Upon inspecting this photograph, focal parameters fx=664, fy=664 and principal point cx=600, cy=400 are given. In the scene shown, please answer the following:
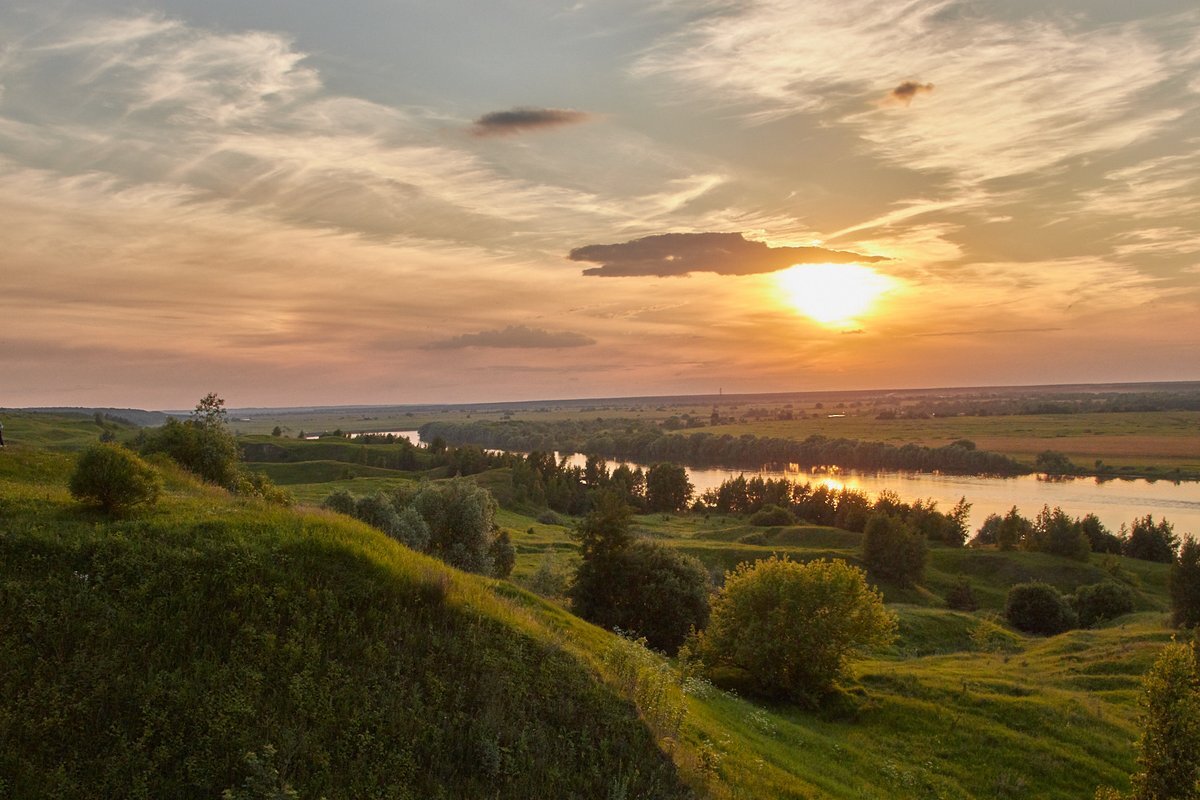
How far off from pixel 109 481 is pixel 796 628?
83.8 feet

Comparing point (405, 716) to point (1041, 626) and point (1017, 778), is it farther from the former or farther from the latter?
point (1041, 626)

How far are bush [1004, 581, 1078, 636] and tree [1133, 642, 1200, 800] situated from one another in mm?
54219

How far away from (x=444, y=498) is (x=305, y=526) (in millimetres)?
35443

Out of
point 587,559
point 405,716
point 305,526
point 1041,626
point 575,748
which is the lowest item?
point 1041,626

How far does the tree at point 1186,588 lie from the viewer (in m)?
49.8

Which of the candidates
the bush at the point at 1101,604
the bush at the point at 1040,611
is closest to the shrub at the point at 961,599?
the bush at the point at 1040,611

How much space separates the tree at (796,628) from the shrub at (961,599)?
50.6 meters

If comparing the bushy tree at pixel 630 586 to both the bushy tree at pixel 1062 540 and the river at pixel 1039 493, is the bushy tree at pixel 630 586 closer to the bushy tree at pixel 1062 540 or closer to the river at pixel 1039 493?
the bushy tree at pixel 1062 540

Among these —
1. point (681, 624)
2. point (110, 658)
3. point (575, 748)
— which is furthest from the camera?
point (681, 624)

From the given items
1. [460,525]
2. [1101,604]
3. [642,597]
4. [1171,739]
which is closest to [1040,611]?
[1101,604]

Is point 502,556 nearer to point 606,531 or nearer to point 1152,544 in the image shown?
point 606,531

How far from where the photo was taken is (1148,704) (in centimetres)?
1541

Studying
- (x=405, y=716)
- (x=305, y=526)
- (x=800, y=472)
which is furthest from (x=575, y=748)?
(x=800, y=472)

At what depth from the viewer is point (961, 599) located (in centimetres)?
7381
